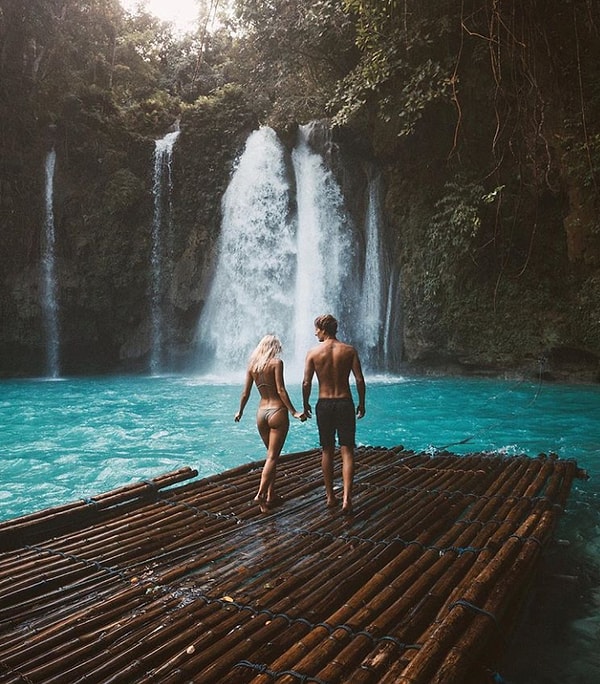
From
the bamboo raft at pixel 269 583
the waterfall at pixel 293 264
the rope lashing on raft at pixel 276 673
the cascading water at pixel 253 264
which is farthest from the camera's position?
the cascading water at pixel 253 264

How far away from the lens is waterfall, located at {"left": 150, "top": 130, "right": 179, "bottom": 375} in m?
20.4

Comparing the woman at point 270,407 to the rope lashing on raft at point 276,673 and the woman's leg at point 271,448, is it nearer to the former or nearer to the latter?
the woman's leg at point 271,448

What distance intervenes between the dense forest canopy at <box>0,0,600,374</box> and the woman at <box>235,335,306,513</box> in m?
7.88

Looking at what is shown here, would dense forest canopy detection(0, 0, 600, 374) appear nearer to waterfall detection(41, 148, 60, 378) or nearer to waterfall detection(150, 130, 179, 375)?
waterfall detection(41, 148, 60, 378)

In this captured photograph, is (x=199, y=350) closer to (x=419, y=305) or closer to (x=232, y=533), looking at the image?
(x=419, y=305)

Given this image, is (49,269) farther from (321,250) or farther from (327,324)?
(327,324)

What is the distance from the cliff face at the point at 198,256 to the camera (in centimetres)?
1559

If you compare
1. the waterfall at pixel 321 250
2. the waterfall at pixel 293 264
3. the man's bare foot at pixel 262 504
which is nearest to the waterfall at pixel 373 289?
the waterfall at pixel 293 264

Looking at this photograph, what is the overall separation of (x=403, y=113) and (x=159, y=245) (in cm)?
1080

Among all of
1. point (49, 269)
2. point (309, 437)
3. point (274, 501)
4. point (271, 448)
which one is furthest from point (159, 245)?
point (274, 501)

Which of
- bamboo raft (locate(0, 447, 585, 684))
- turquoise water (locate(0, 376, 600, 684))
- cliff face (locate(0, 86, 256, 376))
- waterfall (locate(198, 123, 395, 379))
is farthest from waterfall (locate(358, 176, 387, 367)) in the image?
bamboo raft (locate(0, 447, 585, 684))

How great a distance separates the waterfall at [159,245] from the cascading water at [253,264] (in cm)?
192

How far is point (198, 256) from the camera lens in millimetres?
20188

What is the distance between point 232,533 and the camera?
156 inches
